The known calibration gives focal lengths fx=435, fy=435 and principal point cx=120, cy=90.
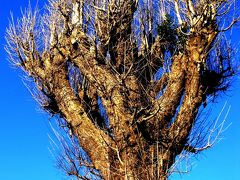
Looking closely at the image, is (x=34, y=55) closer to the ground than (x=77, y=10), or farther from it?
closer to the ground

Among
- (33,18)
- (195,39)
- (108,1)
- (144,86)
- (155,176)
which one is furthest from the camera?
(33,18)

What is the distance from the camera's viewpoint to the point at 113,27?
10.3m

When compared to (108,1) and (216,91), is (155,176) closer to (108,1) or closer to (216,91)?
(216,91)

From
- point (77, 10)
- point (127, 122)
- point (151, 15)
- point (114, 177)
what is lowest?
point (114, 177)

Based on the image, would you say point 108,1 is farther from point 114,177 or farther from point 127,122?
point 114,177

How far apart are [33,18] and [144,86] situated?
4.00 meters

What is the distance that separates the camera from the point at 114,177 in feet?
28.3

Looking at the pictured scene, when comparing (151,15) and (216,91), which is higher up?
(151,15)

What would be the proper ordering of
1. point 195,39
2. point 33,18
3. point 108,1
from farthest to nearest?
point 33,18 < point 108,1 < point 195,39

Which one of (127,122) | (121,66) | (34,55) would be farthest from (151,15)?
(127,122)

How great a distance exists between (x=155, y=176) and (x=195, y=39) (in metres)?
2.96

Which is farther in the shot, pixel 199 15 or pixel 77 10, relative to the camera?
pixel 77 10

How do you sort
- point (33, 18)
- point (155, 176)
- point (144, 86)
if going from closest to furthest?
1. point (155, 176)
2. point (144, 86)
3. point (33, 18)

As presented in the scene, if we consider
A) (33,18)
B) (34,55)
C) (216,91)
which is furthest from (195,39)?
(33,18)
